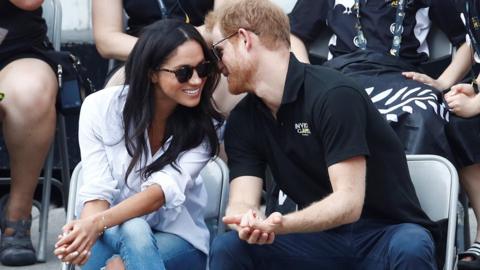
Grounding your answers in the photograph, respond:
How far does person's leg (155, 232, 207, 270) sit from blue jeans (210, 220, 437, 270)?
0.56 ft

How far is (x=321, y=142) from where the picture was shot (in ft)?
12.8

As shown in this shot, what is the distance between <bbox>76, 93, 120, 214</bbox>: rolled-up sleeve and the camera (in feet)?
13.4

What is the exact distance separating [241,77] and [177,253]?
0.62 meters

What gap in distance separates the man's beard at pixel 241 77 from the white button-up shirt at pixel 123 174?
0.28 meters

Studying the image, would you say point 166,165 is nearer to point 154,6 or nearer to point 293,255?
point 293,255

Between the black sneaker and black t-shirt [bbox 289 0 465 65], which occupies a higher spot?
black t-shirt [bbox 289 0 465 65]

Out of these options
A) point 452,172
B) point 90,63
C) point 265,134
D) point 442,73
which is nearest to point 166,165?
point 265,134

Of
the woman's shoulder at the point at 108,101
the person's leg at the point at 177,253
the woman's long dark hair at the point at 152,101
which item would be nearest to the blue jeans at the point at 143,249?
the person's leg at the point at 177,253

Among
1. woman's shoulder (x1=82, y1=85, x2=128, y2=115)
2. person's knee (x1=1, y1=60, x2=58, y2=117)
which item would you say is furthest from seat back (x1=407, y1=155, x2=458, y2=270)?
person's knee (x1=1, y1=60, x2=58, y2=117)

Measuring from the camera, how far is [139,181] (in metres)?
4.18

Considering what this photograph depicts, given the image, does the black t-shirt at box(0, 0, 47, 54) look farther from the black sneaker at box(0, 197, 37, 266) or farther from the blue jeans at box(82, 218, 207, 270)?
the blue jeans at box(82, 218, 207, 270)

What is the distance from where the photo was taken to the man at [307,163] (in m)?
3.75

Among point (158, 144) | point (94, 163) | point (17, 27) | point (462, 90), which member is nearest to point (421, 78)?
point (462, 90)

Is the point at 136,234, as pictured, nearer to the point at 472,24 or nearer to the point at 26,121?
the point at 26,121
